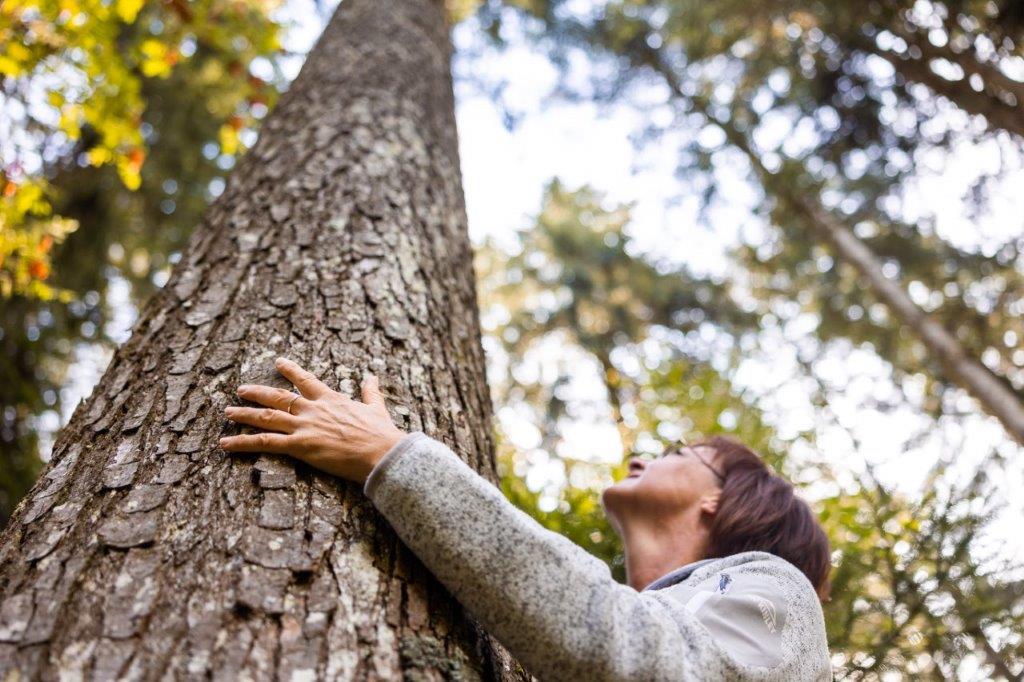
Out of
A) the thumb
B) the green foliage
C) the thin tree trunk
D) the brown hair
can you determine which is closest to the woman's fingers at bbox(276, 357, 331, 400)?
the thumb

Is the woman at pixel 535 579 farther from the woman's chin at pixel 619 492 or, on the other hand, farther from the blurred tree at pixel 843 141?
the blurred tree at pixel 843 141

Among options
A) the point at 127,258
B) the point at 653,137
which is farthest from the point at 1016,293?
the point at 127,258

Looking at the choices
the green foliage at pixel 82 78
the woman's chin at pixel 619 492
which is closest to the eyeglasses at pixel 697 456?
the woman's chin at pixel 619 492

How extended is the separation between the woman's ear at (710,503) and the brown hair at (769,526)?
0.03 meters

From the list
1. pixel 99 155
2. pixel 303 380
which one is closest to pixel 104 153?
pixel 99 155

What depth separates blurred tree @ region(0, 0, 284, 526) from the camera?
428 cm

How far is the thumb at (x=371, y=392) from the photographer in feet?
5.46

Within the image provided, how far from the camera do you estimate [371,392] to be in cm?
169

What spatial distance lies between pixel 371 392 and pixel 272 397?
0.24 m

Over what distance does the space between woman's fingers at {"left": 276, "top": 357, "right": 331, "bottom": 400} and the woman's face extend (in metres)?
1.58

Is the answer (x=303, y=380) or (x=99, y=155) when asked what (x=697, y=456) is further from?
(x=99, y=155)

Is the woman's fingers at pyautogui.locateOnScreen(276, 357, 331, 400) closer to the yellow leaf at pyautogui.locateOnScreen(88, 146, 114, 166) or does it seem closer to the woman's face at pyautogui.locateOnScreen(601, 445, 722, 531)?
the woman's face at pyautogui.locateOnScreen(601, 445, 722, 531)

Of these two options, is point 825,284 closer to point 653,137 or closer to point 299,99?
point 653,137

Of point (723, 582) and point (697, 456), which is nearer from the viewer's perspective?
point (723, 582)
